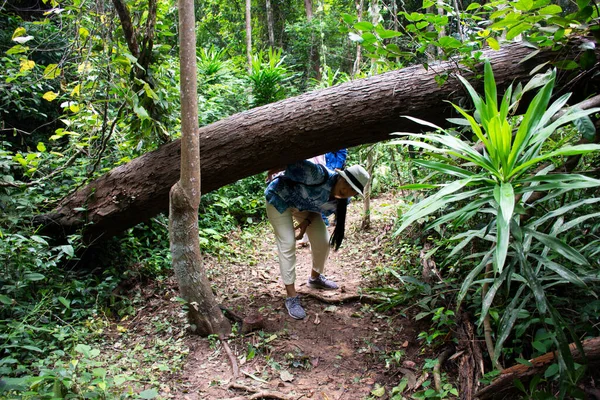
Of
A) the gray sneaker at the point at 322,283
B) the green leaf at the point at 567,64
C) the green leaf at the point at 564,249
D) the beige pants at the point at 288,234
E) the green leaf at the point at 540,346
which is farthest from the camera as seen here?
the gray sneaker at the point at 322,283

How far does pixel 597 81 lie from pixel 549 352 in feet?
5.81

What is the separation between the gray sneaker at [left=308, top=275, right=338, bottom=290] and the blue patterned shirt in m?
0.90

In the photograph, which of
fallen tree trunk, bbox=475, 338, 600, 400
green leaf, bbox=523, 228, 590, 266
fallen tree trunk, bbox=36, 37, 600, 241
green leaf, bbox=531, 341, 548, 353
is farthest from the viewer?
fallen tree trunk, bbox=36, 37, 600, 241

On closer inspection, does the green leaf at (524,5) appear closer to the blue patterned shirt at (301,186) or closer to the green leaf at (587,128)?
the green leaf at (587,128)

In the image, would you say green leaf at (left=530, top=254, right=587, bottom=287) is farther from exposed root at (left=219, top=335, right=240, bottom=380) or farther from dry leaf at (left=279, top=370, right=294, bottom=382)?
exposed root at (left=219, top=335, right=240, bottom=380)

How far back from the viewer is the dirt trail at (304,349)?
2451 mm

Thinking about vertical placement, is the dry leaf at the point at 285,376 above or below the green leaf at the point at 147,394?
below

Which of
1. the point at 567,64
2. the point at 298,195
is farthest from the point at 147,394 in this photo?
the point at 567,64

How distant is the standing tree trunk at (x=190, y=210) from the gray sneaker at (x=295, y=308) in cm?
54

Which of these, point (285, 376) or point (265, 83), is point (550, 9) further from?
point (265, 83)

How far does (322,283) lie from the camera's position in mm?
3746

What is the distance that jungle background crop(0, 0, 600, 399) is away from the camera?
1743 millimetres

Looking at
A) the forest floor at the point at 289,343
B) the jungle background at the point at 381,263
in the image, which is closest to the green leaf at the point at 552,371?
the jungle background at the point at 381,263

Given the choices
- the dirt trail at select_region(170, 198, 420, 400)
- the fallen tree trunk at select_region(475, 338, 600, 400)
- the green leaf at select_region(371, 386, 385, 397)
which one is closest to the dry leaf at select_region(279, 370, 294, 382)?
the dirt trail at select_region(170, 198, 420, 400)
